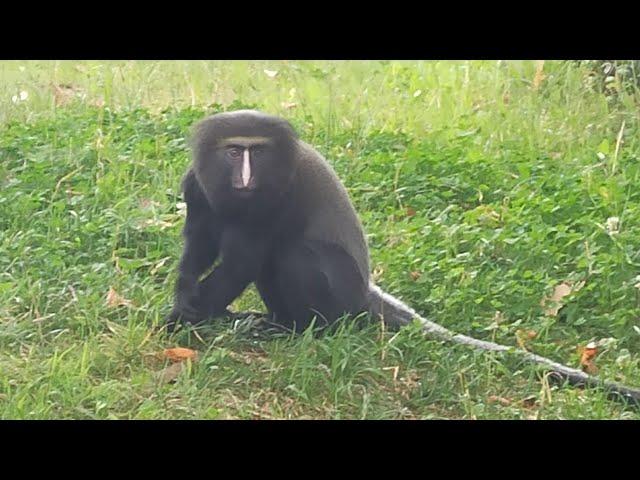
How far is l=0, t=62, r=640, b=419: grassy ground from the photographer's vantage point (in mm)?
5125

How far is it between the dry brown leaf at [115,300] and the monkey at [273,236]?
0.24 meters

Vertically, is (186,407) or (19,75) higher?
(19,75)

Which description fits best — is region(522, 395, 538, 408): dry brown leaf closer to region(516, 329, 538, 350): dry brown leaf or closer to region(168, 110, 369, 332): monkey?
region(516, 329, 538, 350): dry brown leaf

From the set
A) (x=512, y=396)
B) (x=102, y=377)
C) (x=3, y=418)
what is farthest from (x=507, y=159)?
(x=3, y=418)

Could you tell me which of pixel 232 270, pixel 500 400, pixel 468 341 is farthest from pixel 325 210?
pixel 500 400

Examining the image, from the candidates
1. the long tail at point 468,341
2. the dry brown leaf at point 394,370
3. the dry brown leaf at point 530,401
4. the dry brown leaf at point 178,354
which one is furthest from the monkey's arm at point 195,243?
the dry brown leaf at point 530,401

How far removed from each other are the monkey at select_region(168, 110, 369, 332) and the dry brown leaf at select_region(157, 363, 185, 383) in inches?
16.2

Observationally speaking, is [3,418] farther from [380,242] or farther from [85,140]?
[85,140]

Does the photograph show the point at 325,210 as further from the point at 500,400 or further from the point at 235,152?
the point at 500,400

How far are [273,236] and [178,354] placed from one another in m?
0.78

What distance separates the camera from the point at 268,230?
573cm

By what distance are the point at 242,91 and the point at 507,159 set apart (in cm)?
225

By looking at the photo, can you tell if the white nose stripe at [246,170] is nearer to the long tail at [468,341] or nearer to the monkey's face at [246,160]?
the monkey's face at [246,160]

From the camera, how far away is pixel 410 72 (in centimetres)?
941
